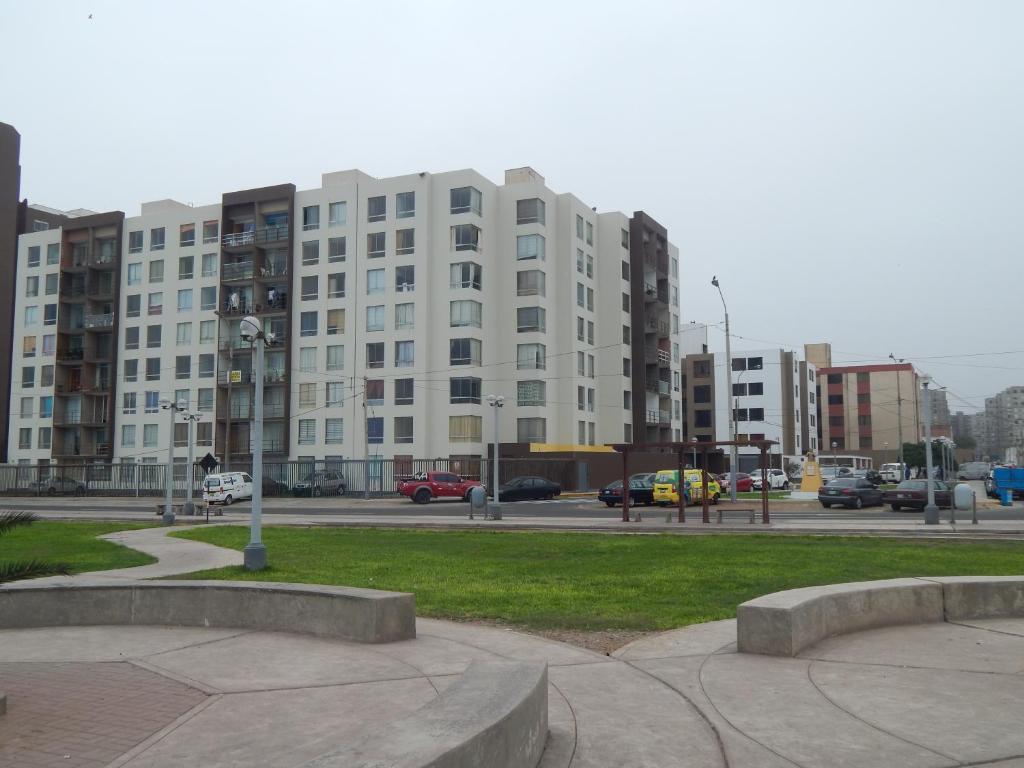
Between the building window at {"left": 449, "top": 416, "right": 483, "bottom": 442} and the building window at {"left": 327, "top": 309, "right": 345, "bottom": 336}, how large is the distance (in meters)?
10.9

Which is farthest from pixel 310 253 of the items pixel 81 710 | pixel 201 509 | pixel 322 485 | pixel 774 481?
pixel 81 710

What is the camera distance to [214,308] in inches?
2601

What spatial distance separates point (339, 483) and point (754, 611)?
49.9 m

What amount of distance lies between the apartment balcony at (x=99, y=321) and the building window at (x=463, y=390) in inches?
1214

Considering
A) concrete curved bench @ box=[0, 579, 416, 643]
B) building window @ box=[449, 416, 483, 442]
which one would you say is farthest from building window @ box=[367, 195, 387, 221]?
concrete curved bench @ box=[0, 579, 416, 643]

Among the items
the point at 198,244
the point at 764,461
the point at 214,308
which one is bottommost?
the point at 764,461

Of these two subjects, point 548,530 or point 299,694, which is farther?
point 548,530

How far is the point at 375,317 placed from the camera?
6084 cm

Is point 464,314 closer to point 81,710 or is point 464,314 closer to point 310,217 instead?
point 310,217

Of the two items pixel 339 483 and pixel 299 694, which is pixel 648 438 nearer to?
pixel 339 483

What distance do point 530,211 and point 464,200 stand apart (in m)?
5.17

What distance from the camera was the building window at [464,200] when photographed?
58969 millimetres

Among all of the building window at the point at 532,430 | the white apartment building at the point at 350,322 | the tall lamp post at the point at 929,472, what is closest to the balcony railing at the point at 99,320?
the white apartment building at the point at 350,322

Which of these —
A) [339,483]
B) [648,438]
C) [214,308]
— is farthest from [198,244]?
[648,438]
